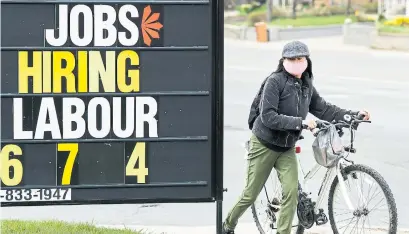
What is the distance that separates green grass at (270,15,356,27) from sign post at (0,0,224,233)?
42.1 metres

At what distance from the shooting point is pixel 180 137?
22.4 feet

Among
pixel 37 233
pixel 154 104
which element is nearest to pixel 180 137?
pixel 154 104

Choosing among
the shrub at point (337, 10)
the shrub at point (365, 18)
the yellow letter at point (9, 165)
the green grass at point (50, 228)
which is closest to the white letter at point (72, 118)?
the yellow letter at point (9, 165)

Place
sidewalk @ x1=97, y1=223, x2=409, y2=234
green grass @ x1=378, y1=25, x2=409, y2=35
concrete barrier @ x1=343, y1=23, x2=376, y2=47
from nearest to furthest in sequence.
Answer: sidewalk @ x1=97, y1=223, x2=409, y2=234
green grass @ x1=378, y1=25, x2=409, y2=35
concrete barrier @ x1=343, y1=23, x2=376, y2=47

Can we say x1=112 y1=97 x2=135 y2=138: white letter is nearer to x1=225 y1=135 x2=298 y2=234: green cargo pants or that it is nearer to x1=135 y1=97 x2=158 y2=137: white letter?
x1=135 y1=97 x2=158 y2=137: white letter

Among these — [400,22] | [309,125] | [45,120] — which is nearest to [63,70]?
[45,120]

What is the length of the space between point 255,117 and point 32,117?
1611mm

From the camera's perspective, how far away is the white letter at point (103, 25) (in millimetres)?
6609

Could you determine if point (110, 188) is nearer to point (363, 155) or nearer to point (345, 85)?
point (363, 155)

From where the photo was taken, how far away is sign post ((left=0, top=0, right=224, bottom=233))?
6617mm

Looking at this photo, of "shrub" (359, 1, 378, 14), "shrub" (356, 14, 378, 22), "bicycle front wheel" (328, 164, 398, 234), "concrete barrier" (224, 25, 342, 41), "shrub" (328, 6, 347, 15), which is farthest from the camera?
"shrub" (328, 6, 347, 15)

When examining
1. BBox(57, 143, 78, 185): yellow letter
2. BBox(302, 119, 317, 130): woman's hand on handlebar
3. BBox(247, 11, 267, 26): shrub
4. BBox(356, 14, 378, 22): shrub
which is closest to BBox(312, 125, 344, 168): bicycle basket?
BBox(302, 119, 317, 130): woman's hand on handlebar

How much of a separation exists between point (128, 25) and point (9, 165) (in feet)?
4.00

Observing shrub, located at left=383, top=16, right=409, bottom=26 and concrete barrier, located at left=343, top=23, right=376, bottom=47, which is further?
concrete barrier, located at left=343, top=23, right=376, bottom=47
